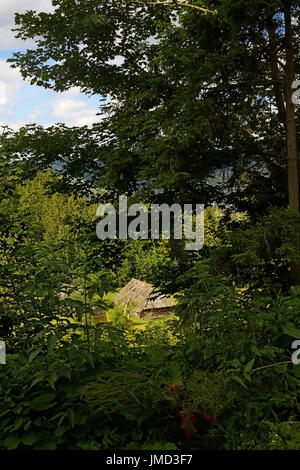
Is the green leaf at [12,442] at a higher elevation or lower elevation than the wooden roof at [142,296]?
higher

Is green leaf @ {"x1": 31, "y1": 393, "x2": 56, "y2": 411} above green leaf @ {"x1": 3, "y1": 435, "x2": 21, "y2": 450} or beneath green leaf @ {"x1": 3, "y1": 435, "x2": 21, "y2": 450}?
above

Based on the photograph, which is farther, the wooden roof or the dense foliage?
the wooden roof

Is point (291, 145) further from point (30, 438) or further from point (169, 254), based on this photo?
point (30, 438)

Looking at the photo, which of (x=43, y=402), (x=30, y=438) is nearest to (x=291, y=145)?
(x=43, y=402)

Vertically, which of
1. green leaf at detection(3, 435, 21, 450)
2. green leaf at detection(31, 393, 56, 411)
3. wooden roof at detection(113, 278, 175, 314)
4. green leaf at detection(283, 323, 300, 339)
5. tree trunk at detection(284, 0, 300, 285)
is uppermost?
tree trunk at detection(284, 0, 300, 285)

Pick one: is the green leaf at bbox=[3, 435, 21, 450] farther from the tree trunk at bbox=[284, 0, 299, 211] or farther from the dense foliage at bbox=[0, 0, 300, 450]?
the tree trunk at bbox=[284, 0, 299, 211]

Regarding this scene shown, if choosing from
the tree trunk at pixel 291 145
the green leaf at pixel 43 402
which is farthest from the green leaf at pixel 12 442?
the tree trunk at pixel 291 145

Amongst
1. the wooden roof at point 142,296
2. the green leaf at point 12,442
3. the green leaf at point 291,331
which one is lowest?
the wooden roof at point 142,296

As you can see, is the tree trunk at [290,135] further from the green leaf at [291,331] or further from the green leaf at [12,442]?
the green leaf at [12,442]

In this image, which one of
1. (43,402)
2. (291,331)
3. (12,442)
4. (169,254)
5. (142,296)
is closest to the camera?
(12,442)

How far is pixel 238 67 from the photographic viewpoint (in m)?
6.64

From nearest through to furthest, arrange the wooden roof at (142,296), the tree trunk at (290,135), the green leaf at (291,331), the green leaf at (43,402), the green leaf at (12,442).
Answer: the green leaf at (12,442)
the green leaf at (43,402)
the green leaf at (291,331)
the tree trunk at (290,135)
the wooden roof at (142,296)

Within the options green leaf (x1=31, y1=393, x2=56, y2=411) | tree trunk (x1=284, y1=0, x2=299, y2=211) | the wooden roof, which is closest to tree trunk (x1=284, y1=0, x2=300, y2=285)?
tree trunk (x1=284, y1=0, x2=299, y2=211)

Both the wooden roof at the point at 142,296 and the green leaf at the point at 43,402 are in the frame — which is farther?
the wooden roof at the point at 142,296
